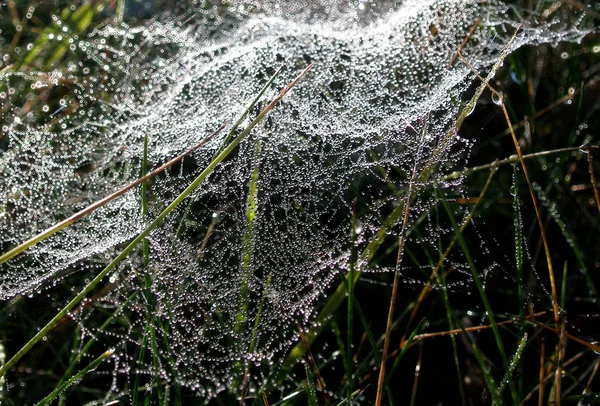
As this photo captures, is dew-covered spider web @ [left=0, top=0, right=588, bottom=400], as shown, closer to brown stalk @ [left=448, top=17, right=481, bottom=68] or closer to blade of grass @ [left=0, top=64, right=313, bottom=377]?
brown stalk @ [left=448, top=17, right=481, bottom=68]

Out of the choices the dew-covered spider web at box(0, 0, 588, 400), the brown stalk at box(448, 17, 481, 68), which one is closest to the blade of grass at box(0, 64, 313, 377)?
the dew-covered spider web at box(0, 0, 588, 400)

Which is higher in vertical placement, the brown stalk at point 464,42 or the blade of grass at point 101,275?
the brown stalk at point 464,42

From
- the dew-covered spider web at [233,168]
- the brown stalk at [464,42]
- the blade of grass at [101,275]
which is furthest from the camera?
the brown stalk at [464,42]

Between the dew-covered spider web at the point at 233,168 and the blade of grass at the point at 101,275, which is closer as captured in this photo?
the blade of grass at the point at 101,275

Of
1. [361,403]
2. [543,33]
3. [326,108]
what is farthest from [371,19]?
[361,403]

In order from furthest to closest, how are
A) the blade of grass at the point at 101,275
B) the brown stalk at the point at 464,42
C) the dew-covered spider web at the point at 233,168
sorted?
the brown stalk at the point at 464,42 < the dew-covered spider web at the point at 233,168 < the blade of grass at the point at 101,275

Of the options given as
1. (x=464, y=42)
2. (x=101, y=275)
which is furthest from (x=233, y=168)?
(x=464, y=42)

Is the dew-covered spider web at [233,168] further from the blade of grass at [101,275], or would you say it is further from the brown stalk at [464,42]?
the blade of grass at [101,275]

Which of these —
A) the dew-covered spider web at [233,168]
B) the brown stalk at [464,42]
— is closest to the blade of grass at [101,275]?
the dew-covered spider web at [233,168]

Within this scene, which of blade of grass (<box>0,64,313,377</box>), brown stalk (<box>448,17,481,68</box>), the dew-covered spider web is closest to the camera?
blade of grass (<box>0,64,313,377</box>)

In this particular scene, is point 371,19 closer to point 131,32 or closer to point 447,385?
point 131,32
